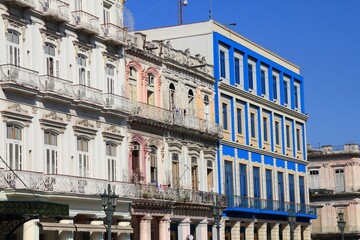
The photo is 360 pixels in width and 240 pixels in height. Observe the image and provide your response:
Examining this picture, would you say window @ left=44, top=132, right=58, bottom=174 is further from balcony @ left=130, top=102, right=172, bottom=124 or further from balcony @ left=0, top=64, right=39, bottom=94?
balcony @ left=130, top=102, right=172, bottom=124

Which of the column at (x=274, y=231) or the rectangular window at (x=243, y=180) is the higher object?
the rectangular window at (x=243, y=180)

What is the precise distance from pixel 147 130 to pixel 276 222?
1736cm

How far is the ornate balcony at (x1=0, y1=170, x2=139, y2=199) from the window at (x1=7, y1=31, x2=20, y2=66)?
4.17 m

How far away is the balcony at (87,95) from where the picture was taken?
34.8 metres

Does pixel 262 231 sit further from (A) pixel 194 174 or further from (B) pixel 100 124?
(B) pixel 100 124

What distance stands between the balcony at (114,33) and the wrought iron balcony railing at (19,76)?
19.8ft

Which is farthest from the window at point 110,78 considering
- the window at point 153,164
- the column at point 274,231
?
the column at point 274,231

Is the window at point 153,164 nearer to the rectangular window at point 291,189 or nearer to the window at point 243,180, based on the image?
the window at point 243,180

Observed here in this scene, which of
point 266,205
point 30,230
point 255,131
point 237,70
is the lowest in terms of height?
point 30,230

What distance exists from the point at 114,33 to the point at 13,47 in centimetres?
716

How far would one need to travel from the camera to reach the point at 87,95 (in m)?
35.5

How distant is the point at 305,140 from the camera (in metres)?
62.2

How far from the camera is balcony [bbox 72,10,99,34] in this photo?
35375 millimetres

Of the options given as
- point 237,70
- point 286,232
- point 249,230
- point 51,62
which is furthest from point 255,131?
point 51,62
